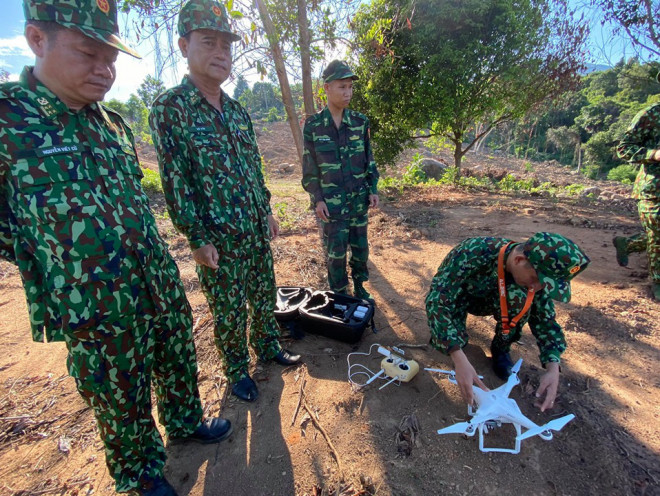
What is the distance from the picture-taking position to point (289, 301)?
122 inches

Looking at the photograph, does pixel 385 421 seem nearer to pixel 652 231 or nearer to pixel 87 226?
pixel 87 226

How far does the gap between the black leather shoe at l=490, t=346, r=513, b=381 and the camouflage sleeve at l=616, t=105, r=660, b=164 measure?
2.47m

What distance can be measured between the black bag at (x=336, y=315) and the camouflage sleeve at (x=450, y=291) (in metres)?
0.75

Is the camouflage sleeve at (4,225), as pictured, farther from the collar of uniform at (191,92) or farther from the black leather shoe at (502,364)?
the black leather shoe at (502,364)

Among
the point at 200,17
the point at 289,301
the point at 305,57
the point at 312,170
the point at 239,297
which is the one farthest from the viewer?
the point at 305,57

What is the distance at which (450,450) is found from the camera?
1850 mm

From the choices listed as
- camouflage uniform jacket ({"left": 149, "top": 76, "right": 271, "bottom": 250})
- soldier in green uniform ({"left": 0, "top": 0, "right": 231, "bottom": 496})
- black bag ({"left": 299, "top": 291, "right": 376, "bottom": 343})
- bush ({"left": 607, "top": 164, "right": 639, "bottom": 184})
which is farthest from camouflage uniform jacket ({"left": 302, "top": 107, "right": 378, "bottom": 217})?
bush ({"left": 607, "top": 164, "right": 639, "bottom": 184})

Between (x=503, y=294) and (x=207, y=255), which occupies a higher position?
(x=207, y=255)

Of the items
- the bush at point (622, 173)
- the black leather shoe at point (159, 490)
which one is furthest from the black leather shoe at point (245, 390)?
the bush at point (622, 173)

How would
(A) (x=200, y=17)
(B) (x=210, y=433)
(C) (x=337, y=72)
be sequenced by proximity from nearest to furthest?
(A) (x=200, y=17), (B) (x=210, y=433), (C) (x=337, y=72)

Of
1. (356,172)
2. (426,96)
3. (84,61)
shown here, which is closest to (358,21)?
(426,96)

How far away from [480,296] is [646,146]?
2.67 metres

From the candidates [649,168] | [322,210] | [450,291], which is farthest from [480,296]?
[649,168]

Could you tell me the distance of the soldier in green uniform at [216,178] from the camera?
5.81 feet
